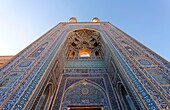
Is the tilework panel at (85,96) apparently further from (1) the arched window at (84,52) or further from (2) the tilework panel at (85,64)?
(1) the arched window at (84,52)

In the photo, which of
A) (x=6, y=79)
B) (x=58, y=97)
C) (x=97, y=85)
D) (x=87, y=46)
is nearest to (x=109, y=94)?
(x=97, y=85)

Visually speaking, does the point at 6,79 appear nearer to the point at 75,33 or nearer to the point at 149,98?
the point at 149,98

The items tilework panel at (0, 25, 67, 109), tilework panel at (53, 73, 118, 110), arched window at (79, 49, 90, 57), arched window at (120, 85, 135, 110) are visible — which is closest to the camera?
tilework panel at (0, 25, 67, 109)

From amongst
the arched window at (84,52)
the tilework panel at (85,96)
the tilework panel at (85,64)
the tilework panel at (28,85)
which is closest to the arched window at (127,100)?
the tilework panel at (85,96)

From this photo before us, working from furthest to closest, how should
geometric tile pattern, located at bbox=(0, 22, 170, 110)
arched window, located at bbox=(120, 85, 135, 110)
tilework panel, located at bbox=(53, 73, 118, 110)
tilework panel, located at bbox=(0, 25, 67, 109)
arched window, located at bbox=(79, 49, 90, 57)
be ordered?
arched window, located at bbox=(79, 49, 90, 57), tilework panel, located at bbox=(53, 73, 118, 110), arched window, located at bbox=(120, 85, 135, 110), geometric tile pattern, located at bbox=(0, 22, 170, 110), tilework panel, located at bbox=(0, 25, 67, 109)

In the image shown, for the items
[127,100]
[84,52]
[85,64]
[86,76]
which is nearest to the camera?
[127,100]

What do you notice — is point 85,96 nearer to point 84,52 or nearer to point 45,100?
point 45,100

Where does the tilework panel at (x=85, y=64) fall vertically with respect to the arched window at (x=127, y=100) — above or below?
above

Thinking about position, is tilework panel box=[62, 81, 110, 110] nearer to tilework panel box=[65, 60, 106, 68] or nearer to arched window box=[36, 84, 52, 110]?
arched window box=[36, 84, 52, 110]

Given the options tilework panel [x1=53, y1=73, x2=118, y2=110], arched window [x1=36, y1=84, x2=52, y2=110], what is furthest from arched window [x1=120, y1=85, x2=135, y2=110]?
arched window [x1=36, y1=84, x2=52, y2=110]

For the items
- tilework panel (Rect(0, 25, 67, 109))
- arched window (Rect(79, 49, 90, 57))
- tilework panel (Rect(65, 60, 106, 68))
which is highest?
arched window (Rect(79, 49, 90, 57))

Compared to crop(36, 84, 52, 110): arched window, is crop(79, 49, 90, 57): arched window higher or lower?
higher

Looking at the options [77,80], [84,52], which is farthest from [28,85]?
[84,52]

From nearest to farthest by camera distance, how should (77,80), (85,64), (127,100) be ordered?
(127,100) < (77,80) < (85,64)
